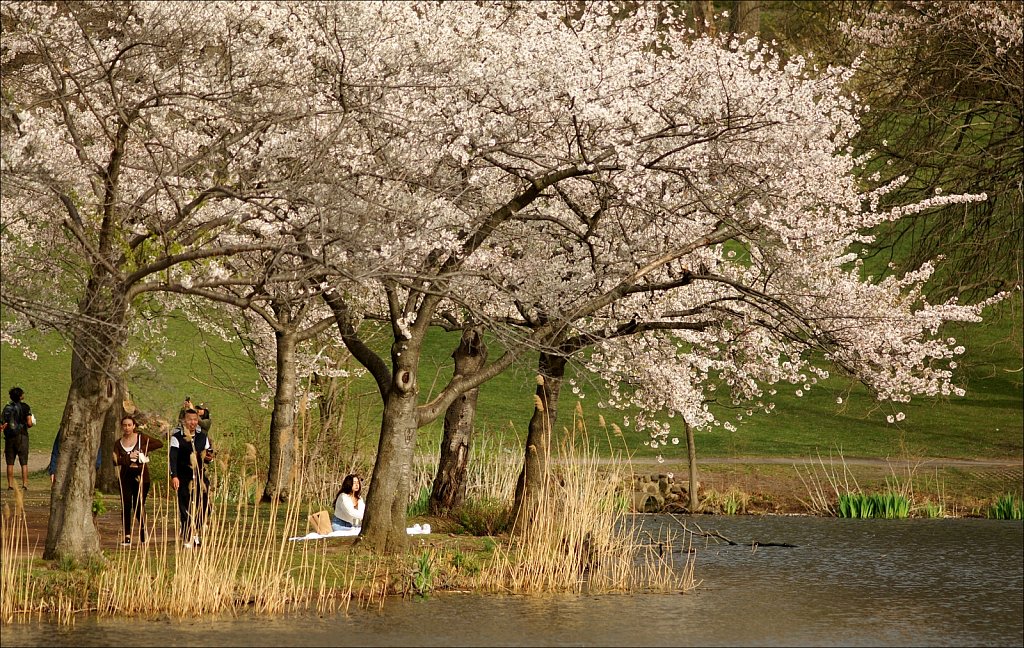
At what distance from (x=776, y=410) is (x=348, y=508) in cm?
2214

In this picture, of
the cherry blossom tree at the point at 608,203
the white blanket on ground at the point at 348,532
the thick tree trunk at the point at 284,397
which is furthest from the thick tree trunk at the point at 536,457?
the thick tree trunk at the point at 284,397

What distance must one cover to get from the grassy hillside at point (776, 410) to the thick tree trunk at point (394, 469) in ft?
37.8

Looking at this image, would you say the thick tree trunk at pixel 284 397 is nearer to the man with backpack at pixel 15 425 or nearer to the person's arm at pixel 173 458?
the man with backpack at pixel 15 425

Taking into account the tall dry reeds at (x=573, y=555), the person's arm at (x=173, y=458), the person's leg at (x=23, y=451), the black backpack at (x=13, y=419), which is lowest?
the tall dry reeds at (x=573, y=555)

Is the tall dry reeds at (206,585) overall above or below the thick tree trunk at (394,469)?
below

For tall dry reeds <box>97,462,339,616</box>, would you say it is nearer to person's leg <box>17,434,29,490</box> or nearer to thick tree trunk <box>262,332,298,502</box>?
thick tree trunk <box>262,332,298,502</box>

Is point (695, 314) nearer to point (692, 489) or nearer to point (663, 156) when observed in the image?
point (663, 156)

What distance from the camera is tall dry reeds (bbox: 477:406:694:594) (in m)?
13.7

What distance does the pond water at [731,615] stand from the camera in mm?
10906

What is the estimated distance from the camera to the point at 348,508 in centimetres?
1560

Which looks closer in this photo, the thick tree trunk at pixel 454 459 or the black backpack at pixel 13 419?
the thick tree trunk at pixel 454 459

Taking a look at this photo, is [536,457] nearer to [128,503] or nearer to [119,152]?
[128,503]

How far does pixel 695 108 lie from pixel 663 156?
1.46 metres

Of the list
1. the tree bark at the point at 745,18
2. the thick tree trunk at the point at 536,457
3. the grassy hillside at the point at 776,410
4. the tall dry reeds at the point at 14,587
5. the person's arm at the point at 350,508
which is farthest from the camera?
the tree bark at the point at 745,18
